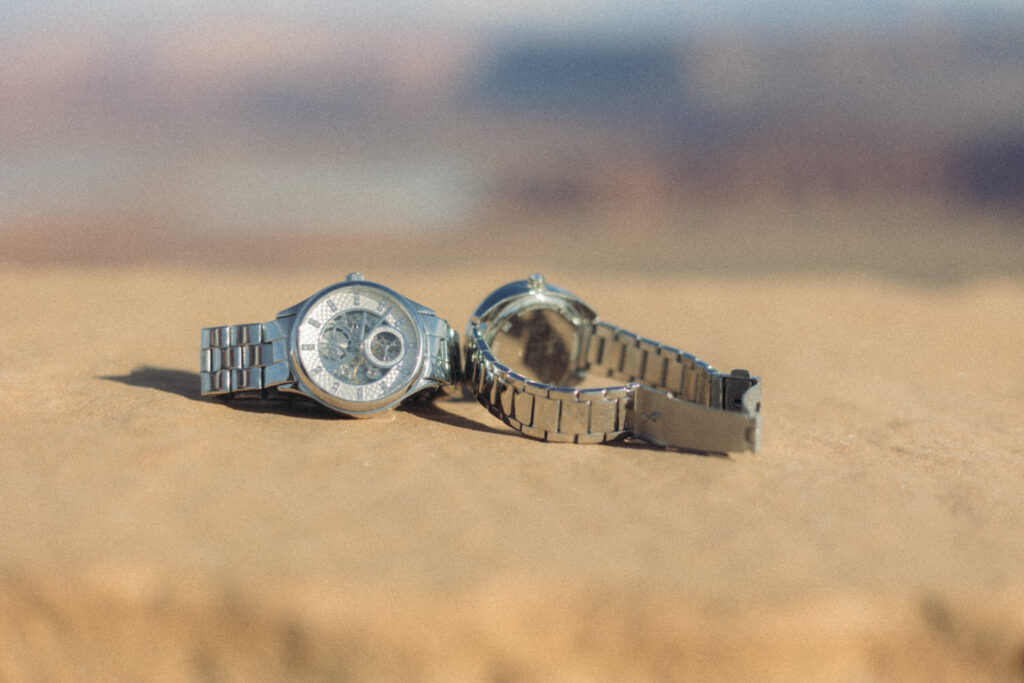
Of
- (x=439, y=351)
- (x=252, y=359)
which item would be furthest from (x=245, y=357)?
(x=439, y=351)

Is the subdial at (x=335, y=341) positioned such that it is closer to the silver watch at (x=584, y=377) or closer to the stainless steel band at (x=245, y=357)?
the stainless steel band at (x=245, y=357)

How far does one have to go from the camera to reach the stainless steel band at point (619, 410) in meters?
3.40

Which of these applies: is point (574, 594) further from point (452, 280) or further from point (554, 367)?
point (452, 280)

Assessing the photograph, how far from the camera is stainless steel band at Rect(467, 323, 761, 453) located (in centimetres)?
340

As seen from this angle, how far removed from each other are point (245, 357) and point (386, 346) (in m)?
0.59

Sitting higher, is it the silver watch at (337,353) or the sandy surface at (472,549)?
the silver watch at (337,353)

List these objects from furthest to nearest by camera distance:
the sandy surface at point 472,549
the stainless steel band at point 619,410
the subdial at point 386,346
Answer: the subdial at point 386,346 < the stainless steel band at point 619,410 < the sandy surface at point 472,549

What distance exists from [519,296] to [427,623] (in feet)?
7.04

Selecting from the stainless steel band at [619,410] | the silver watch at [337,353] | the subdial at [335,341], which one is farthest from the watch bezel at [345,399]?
the stainless steel band at [619,410]

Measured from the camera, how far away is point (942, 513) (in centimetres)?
295

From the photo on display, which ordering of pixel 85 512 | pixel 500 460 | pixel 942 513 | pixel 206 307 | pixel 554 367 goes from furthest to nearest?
pixel 206 307, pixel 554 367, pixel 500 460, pixel 942 513, pixel 85 512

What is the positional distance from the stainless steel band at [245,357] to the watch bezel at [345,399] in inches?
2.6

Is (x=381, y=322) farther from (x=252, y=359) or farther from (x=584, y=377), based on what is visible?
(x=584, y=377)

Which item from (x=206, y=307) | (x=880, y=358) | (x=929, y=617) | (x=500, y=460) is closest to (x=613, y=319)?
(x=880, y=358)
